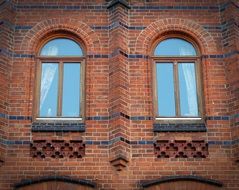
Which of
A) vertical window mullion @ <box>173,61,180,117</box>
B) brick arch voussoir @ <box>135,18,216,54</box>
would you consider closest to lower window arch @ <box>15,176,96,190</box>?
vertical window mullion @ <box>173,61,180,117</box>

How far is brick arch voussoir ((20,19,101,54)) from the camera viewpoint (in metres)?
13.3

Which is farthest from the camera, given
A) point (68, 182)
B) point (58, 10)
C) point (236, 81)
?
point (58, 10)

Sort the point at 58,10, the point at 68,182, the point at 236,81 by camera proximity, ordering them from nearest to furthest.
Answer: the point at 68,182, the point at 236,81, the point at 58,10

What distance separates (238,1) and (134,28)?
2.61 m

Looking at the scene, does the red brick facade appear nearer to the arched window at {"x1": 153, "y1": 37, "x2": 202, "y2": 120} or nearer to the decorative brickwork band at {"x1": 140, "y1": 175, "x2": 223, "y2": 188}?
the decorative brickwork band at {"x1": 140, "y1": 175, "x2": 223, "y2": 188}

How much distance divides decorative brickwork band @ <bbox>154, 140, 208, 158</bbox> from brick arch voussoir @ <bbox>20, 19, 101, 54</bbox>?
2785 millimetres

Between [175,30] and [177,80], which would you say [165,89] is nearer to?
[177,80]

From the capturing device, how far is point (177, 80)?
43.1 feet

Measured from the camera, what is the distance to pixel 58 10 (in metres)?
13.7

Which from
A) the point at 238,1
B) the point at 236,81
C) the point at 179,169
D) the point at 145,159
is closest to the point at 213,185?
the point at 179,169

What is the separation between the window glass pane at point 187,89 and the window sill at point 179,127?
15.9 inches

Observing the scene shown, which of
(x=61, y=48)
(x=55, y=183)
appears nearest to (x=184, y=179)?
(x=55, y=183)

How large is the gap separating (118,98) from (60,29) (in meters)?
2.34

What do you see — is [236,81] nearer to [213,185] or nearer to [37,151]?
[213,185]
